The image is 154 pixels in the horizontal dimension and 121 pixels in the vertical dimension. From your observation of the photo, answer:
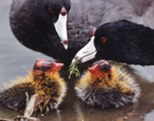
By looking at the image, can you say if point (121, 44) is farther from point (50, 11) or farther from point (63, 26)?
point (50, 11)

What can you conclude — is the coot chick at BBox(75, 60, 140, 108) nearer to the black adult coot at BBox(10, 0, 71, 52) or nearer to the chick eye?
the black adult coot at BBox(10, 0, 71, 52)

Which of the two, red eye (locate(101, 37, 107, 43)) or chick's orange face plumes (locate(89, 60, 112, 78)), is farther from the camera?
red eye (locate(101, 37, 107, 43))

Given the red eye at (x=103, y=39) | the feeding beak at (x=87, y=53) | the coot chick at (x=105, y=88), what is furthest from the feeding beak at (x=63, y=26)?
the coot chick at (x=105, y=88)

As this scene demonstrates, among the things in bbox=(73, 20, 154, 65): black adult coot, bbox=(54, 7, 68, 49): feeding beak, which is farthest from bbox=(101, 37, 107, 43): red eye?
bbox=(54, 7, 68, 49): feeding beak

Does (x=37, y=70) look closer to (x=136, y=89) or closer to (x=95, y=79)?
(x=95, y=79)

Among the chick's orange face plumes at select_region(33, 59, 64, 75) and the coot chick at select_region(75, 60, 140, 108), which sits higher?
the chick's orange face plumes at select_region(33, 59, 64, 75)

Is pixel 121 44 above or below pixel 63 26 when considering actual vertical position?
below

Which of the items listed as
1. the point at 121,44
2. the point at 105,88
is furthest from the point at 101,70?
the point at 121,44
